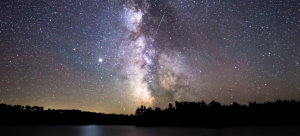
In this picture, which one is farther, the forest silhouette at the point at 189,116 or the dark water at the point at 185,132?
the forest silhouette at the point at 189,116

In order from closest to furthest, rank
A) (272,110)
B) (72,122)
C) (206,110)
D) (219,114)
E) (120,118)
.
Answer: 1. (272,110)
2. (219,114)
3. (206,110)
4. (72,122)
5. (120,118)

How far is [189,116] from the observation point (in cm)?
11431

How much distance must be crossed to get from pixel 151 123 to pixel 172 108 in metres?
16.4

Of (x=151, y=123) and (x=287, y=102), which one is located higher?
(x=287, y=102)

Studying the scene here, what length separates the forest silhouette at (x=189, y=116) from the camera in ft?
317

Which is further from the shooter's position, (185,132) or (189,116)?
(189,116)

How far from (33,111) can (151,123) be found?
78.2 m

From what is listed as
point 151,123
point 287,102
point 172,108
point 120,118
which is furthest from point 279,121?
point 120,118

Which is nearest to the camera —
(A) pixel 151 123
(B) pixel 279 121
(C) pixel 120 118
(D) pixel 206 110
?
(B) pixel 279 121

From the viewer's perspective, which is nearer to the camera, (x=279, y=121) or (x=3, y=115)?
(x=279, y=121)

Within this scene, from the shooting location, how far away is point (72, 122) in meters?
143

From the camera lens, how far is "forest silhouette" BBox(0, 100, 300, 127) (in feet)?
317

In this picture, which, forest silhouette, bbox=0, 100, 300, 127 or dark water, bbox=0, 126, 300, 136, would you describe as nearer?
dark water, bbox=0, 126, 300, 136

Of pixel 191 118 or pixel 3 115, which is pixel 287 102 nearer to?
pixel 191 118
